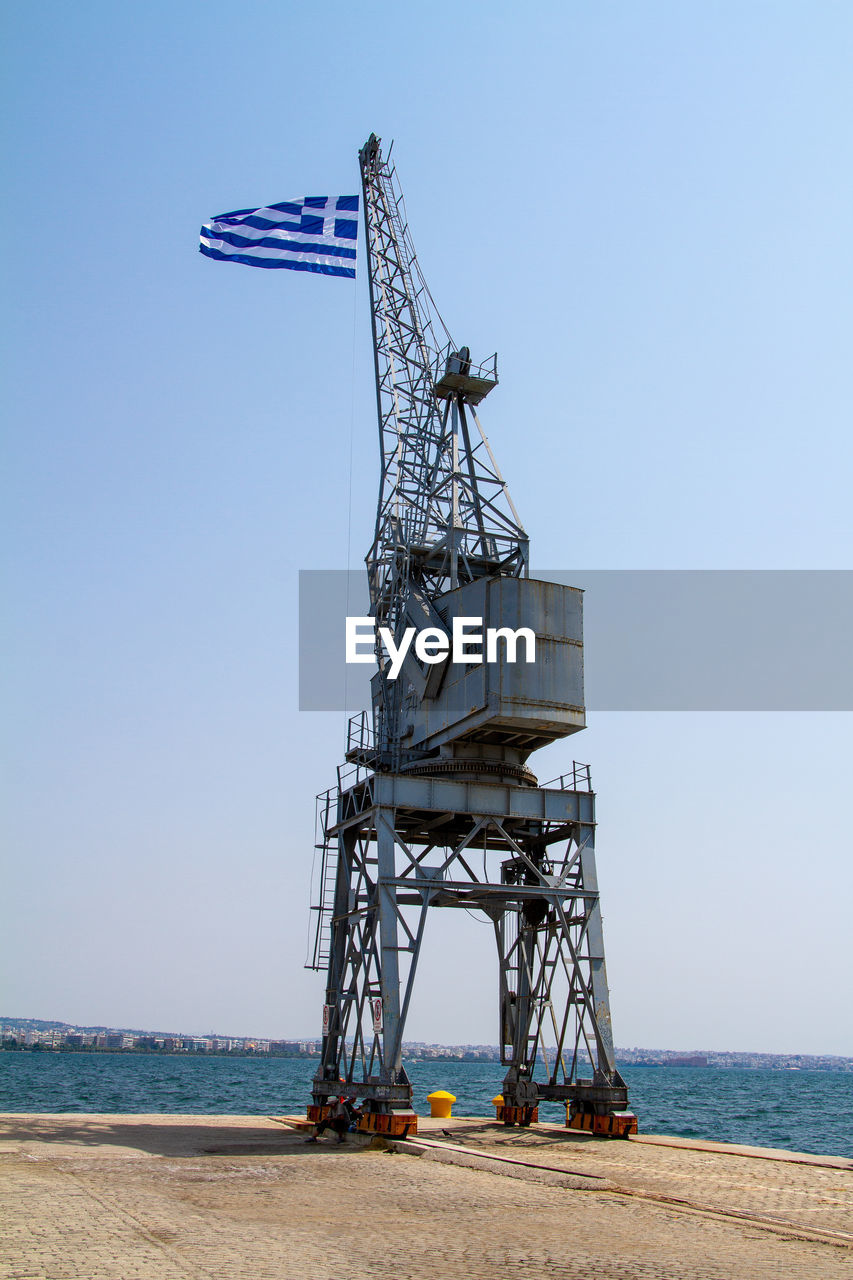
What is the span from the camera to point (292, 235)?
39.2m

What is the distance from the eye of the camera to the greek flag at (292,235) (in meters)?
38.2

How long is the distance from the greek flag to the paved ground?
93.9ft

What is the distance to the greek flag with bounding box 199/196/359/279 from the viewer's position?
38188mm

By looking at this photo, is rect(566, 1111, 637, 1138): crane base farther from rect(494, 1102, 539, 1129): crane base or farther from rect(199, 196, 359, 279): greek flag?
rect(199, 196, 359, 279): greek flag

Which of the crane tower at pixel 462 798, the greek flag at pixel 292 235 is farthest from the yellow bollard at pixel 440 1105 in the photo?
the greek flag at pixel 292 235

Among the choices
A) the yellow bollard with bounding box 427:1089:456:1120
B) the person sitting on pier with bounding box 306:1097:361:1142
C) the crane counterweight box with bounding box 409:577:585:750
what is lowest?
the yellow bollard with bounding box 427:1089:456:1120

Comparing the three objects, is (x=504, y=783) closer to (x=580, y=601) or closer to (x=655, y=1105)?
(x=580, y=601)

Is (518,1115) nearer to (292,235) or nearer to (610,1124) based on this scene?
(610,1124)

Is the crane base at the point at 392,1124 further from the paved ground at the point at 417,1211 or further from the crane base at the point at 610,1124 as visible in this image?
the crane base at the point at 610,1124

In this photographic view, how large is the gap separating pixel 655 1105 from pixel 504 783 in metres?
67.8

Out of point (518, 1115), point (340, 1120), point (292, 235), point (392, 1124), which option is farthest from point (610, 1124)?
point (292, 235)

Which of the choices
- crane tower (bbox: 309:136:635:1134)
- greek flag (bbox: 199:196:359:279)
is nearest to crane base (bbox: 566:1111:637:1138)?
crane tower (bbox: 309:136:635:1134)

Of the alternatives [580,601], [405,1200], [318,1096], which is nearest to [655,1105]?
[318,1096]

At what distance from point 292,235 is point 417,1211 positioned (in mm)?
33002
